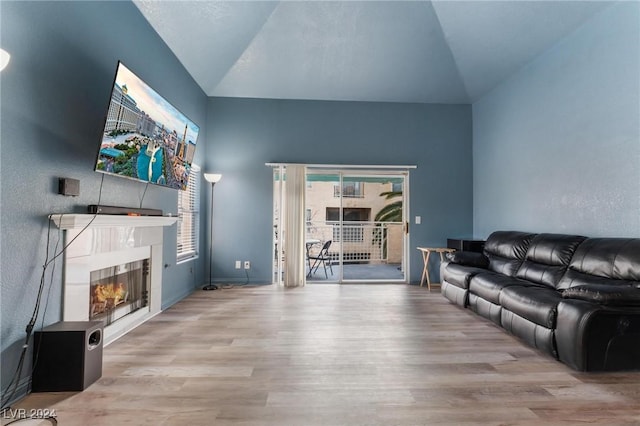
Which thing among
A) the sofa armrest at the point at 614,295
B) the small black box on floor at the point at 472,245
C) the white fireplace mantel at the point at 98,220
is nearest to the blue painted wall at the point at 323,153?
the small black box on floor at the point at 472,245

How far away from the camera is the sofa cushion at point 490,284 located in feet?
9.50

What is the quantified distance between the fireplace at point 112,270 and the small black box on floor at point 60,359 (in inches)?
10.8

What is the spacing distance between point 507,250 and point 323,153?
3.07 meters

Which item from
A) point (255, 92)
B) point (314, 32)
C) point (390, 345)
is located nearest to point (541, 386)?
point (390, 345)

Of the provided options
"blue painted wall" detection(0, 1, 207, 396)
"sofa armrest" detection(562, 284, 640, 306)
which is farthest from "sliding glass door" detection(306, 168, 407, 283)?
"blue painted wall" detection(0, 1, 207, 396)

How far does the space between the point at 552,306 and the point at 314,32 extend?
4.07 meters

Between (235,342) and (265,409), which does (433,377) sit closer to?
(265,409)

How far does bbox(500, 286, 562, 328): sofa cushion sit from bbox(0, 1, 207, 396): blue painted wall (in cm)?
360

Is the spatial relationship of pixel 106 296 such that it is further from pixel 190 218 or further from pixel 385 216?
pixel 385 216

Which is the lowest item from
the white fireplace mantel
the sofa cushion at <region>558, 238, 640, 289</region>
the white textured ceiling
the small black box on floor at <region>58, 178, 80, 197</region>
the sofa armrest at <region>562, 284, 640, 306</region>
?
the sofa armrest at <region>562, 284, 640, 306</region>

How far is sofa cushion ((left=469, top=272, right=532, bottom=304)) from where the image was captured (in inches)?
114

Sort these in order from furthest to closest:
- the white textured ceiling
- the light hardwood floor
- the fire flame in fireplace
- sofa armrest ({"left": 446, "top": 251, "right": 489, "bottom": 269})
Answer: sofa armrest ({"left": 446, "top": 251, "right": 489, "bottom": 269}) → the white textured ceiling → the fire flame in fireplace → the light hardwood floor

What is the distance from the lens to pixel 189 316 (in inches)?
127

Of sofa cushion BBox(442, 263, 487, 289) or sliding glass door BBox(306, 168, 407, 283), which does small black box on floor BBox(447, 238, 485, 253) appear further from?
sliding glass door BBox(306, 168, 407, 283)
